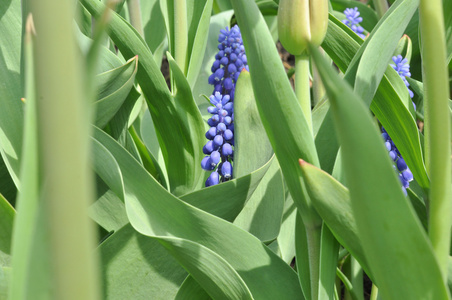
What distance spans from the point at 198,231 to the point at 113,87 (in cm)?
34

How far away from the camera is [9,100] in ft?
3.47

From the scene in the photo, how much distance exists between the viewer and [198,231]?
83cm

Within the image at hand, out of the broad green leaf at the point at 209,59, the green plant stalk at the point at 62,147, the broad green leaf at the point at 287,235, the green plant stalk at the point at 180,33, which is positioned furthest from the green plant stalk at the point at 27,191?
the broad green leaf at the point at 209,59

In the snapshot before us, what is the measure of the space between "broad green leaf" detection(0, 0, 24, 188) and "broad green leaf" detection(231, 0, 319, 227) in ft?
1.64

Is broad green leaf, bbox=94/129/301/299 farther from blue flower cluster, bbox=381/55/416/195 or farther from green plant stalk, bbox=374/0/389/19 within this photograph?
green plant stalk, bbox=374/0/389/19

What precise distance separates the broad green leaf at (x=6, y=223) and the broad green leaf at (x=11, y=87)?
0.10 metres

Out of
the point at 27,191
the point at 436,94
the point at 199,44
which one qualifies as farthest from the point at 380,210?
the point at 199,44

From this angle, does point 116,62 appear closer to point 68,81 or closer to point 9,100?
point 9,100

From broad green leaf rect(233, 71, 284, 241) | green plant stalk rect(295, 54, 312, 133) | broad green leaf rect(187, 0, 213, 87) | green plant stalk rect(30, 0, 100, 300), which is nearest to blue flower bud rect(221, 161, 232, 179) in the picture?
broad green leaf rect(233, 71, 284, 241)

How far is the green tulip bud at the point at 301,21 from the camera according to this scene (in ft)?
2.28

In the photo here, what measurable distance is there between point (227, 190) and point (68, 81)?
650 millimetres

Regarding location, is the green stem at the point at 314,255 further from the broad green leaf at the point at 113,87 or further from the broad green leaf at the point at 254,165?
the broad green leaf at the point at 113,87

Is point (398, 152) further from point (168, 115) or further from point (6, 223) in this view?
point (6, 223)

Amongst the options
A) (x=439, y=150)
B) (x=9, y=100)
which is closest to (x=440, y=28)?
(x=439, y=150)
